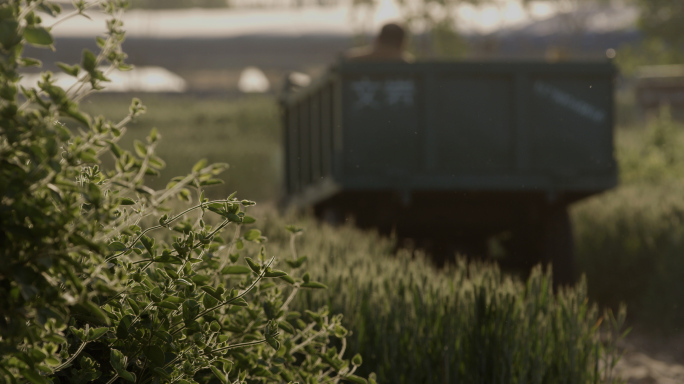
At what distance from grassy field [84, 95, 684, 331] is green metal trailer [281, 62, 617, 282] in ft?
3.05

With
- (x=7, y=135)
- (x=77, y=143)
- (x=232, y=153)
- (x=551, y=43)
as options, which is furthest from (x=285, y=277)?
(x=551, y=43)

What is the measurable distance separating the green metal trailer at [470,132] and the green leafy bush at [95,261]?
15.4ft

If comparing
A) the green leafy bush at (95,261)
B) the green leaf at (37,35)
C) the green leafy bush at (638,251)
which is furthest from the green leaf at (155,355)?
the green leafy bush at (638,251)

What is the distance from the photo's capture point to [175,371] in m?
2.63

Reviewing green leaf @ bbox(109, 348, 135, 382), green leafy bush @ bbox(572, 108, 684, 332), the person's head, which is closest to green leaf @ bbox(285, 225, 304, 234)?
green leaf @ bbox(109, 348, 135, 382)

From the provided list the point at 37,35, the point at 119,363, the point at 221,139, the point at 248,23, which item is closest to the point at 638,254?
the point at 119,363

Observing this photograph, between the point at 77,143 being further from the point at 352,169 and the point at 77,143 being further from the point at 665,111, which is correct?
the point at 665,111

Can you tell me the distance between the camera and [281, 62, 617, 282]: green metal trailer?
7.95 meters

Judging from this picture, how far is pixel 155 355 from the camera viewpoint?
2.48m

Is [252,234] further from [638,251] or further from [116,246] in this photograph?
[638,251]

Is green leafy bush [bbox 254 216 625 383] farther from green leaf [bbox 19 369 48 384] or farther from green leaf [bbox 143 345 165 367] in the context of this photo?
green leaf [bbox 19 369 48 384]

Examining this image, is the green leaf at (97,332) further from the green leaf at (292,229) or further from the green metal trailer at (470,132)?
the green metal trailer at (470,132)

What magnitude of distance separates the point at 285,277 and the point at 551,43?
41941 mm

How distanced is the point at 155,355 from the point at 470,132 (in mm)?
5970
